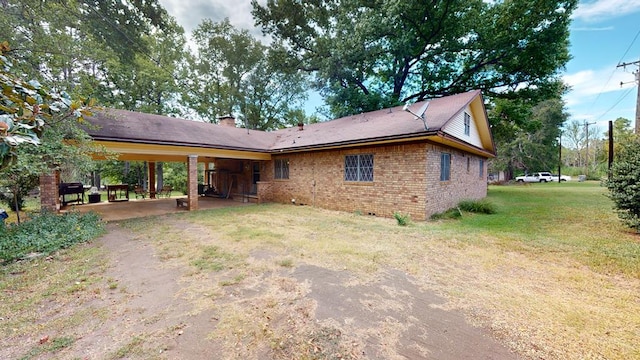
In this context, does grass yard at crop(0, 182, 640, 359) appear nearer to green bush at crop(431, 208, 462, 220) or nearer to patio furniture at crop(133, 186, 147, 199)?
green bush at crop(431, 208, 462, 220)

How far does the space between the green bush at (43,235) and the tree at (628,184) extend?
1334 cm

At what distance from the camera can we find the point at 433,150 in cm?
835

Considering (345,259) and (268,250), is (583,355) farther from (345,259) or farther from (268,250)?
(268,250)

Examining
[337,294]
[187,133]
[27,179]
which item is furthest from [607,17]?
[27,179]

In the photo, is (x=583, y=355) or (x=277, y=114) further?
(x=277, y=114)

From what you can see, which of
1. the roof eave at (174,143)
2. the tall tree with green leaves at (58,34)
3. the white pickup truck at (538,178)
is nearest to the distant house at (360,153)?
the roof eave at (174,143)

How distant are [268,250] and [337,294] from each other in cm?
226

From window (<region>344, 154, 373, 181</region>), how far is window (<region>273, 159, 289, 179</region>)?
3964 millimetres

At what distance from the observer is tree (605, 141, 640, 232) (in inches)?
241

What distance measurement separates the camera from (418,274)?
390 centimetres

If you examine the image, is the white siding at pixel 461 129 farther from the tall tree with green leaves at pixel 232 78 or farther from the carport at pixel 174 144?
the tall tree with green leaves at pixel 232 78

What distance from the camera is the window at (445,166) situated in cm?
913

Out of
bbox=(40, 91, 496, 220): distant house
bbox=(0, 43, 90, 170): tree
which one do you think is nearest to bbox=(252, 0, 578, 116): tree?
bbox=(40, 91, 496, 220): distant house

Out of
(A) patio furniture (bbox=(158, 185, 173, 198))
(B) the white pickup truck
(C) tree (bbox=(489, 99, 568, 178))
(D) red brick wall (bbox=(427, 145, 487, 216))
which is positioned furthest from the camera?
(B) the white pickup truck
